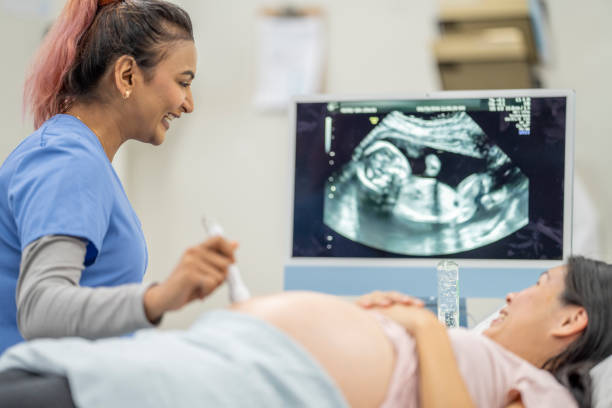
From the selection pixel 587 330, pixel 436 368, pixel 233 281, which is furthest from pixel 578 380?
pixel 233 281

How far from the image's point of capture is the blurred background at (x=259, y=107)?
132 inches

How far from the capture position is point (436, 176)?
6.63 feet

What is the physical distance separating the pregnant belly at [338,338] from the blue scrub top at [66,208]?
0.99 ft

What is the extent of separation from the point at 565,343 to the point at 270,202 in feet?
8.38

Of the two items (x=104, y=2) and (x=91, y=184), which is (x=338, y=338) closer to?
(x=91, y=184)

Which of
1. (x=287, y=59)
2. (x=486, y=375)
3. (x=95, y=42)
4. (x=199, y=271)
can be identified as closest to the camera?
(x=199, y=271)

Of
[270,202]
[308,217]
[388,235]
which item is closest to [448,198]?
[388,235]

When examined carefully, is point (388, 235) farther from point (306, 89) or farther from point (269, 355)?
point (306, 89)

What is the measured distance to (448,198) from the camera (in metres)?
2.01

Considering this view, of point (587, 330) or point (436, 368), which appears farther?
point (587, 330)

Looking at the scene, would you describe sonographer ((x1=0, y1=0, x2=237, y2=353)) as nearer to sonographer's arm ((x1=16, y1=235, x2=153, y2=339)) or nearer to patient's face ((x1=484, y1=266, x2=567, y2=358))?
sonographer's arm ((x1=16, y1=235, x2=153, y2=339))

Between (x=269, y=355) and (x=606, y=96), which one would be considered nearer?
(x=269, y=355)

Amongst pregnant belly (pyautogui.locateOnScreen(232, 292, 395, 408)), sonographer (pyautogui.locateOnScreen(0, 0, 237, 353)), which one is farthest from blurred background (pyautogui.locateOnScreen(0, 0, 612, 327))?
pregnant belly (pyautogui.locateOnScreen(232, 292, 395, 408))

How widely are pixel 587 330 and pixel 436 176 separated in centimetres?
72
